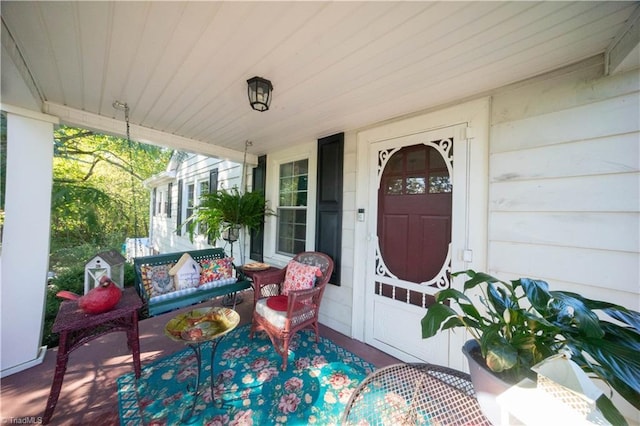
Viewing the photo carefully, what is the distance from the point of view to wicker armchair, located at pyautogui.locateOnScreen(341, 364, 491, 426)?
0.99 metres

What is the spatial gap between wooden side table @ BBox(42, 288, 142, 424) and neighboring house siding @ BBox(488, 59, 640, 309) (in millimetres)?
3026

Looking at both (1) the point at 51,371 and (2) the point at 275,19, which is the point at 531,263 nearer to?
(2) the point at 275,19

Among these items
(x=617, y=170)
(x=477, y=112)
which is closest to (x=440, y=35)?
(x=477, y=112)

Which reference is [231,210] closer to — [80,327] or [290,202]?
[290,202]

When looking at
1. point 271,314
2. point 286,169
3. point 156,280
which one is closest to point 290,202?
point 286,169

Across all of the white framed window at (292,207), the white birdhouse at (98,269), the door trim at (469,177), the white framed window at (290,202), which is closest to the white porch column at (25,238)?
the white birdhouse at (98,269)

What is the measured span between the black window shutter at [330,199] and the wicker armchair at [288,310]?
0.18m

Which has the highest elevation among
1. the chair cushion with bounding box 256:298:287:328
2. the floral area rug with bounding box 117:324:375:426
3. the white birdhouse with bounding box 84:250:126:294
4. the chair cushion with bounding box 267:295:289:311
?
the white birdhouse with bounding box 84:250:126:294

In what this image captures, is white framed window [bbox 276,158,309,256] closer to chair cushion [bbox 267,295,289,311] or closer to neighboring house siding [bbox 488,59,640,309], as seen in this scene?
chair cushion [bbox 267,295,289,311]

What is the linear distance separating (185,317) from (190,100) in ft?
6.34

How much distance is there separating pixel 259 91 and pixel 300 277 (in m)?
1.90

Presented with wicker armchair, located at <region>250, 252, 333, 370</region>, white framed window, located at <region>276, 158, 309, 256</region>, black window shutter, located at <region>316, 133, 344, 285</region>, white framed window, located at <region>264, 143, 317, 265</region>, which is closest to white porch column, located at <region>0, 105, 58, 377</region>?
wicker armchair, located at <region>250, 252, 333, 370</region>

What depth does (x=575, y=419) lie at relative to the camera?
24.3 inches

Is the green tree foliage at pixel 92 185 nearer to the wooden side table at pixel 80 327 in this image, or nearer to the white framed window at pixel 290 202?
the wooden side table at pixel 80 327
